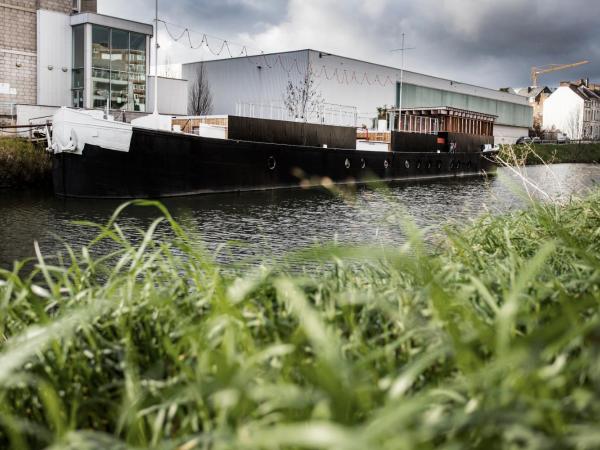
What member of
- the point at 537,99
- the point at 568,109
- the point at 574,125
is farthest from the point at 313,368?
the point at 537,99

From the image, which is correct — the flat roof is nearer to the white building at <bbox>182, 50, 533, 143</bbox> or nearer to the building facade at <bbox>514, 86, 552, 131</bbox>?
the white building at <bbox>182, 50, 533, 143</bbox>

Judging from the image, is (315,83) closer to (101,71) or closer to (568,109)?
(101,71)

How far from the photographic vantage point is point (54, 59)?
30.8 m

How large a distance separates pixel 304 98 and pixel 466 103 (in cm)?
2732

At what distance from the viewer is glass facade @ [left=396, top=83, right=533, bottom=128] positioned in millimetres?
55625

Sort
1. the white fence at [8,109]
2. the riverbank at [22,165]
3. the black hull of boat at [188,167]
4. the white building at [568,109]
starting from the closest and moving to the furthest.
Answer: the black hull of boat at [188,167], the riverbank at [22,165], the white fence at [8,109], the white building at [568,109]

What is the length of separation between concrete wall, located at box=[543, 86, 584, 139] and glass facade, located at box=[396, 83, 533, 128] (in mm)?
14429

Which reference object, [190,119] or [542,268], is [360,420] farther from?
[190,119]

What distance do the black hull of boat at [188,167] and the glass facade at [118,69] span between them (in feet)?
37.6

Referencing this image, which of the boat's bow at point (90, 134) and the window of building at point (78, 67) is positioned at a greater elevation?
the window of building at point (78, 67)

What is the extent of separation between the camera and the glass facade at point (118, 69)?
30.9 meters

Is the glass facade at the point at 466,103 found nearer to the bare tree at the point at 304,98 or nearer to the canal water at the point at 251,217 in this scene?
the bare tree at the point at 304,98

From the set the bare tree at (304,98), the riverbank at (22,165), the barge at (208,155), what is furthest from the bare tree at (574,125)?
the riverbank at (22,165)

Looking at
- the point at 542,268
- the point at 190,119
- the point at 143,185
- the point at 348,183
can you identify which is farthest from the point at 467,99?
the point at 542,268
